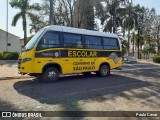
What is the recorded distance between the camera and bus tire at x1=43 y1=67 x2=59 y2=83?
1243 centimetres

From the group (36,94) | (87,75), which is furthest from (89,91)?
(87,75)

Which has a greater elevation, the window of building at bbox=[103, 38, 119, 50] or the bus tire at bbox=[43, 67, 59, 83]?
the window of building at bbox=[103, 38, 119, 50]

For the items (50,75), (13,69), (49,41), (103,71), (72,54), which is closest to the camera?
(49,41)

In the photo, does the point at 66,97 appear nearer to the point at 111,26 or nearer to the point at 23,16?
the point at 23,16

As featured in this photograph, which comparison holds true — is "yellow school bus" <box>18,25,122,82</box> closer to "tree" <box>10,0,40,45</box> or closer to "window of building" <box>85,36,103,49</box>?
"window of building" <box>85,36,103,49</box>

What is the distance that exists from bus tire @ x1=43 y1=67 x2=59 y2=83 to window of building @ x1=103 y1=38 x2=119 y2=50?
4.38 meters

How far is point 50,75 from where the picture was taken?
41.3 feet

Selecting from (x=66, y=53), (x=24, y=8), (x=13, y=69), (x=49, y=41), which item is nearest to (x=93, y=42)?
(x=66, y=53)

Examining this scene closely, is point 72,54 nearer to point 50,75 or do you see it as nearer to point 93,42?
point 50,75

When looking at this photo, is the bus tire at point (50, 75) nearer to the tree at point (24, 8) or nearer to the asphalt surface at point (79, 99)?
the asphalt surface at point (79, 99)

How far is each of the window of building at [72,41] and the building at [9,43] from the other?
130ft

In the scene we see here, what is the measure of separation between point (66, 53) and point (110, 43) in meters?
4.12

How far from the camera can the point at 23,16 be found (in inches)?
1620

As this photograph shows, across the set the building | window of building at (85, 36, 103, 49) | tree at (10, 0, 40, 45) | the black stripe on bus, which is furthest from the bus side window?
the building
